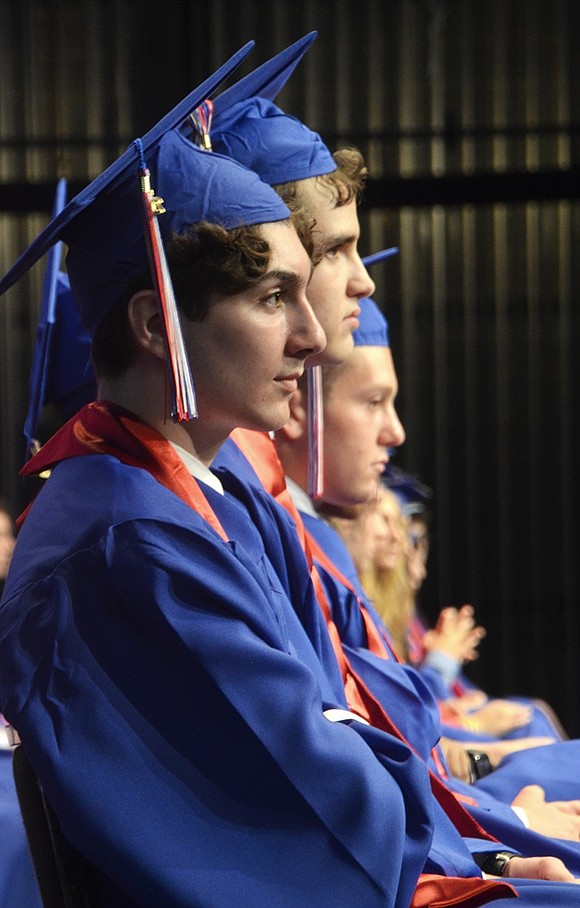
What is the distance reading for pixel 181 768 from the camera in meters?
1.29

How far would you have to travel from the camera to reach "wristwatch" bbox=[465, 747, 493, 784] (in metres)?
2.40

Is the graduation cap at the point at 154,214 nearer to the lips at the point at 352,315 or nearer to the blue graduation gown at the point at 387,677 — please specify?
the blue graduation gown at the point at 387,677

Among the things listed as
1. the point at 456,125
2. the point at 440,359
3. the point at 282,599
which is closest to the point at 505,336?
the point at 440,359

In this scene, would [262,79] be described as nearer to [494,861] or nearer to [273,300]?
[273,300]

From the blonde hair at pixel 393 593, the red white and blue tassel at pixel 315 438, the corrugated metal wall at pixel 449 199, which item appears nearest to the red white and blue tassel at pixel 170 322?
the red white and blue tassel at pixel 315 438

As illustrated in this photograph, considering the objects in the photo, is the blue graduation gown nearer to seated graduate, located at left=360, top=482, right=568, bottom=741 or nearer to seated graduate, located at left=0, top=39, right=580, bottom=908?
seated graduate, located at left=0, top=39, right=580, bottom=908

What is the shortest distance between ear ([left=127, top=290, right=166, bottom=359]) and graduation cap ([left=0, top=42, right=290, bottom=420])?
0.03m

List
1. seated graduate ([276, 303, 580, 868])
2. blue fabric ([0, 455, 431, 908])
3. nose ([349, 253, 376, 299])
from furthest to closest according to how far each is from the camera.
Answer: nose ([349, 253, 376, 299]) < seated graduate ([276, 303, 580, 868]) < blue fabric ([0, 455, 431, 908])

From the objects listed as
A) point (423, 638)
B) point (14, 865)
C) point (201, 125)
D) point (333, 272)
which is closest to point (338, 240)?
point (333, 272)

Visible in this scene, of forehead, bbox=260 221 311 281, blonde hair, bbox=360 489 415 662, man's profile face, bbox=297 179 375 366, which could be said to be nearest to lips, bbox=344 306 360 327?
man's profile face, bbox=297 179 375 366

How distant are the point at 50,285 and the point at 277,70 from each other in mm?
430

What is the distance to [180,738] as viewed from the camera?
50.8 inches

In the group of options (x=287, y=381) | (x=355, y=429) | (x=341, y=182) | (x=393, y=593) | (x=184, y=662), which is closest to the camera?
(x=184, y=662)

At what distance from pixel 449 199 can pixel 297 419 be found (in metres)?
2.28
